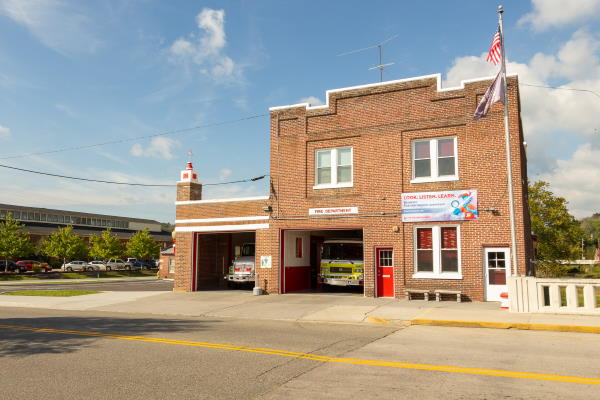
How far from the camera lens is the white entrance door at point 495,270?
1767 cm

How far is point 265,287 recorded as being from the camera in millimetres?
22109

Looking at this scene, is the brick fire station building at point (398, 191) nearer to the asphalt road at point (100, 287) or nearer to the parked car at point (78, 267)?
the asphalt road at point (100, 287)

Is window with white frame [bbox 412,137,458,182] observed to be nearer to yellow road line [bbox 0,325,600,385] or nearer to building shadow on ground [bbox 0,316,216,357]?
building shadow on ground [bbox 0,316,216,357]

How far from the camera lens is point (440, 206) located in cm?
1873

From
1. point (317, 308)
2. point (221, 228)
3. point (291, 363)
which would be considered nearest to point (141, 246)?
point (221, 228)

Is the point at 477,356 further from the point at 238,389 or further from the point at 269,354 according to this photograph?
the point at 238,389

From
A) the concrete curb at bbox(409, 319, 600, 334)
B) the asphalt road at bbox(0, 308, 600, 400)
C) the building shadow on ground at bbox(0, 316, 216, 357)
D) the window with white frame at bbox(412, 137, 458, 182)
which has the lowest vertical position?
the building shadow on ground at bbox(0, 316, 216, 357)

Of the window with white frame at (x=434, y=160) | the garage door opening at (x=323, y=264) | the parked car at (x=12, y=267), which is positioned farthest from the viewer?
the parked car at (x=12, y=267)

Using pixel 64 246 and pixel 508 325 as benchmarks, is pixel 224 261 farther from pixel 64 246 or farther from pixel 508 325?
pixel 64 246

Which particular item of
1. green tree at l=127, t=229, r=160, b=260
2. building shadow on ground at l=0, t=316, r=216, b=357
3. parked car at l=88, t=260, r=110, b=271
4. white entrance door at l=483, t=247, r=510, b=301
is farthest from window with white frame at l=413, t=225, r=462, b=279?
green tree at l=127, t=229, r=160, b=260

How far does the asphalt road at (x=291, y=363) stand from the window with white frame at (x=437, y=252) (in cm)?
621

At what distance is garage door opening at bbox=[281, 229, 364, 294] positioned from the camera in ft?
71.8

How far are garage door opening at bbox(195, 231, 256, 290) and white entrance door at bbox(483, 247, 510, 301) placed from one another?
10719 millimetres

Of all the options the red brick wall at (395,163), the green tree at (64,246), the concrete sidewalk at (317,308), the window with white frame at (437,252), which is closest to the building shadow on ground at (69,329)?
the concrete sidewalk at (317,308)
